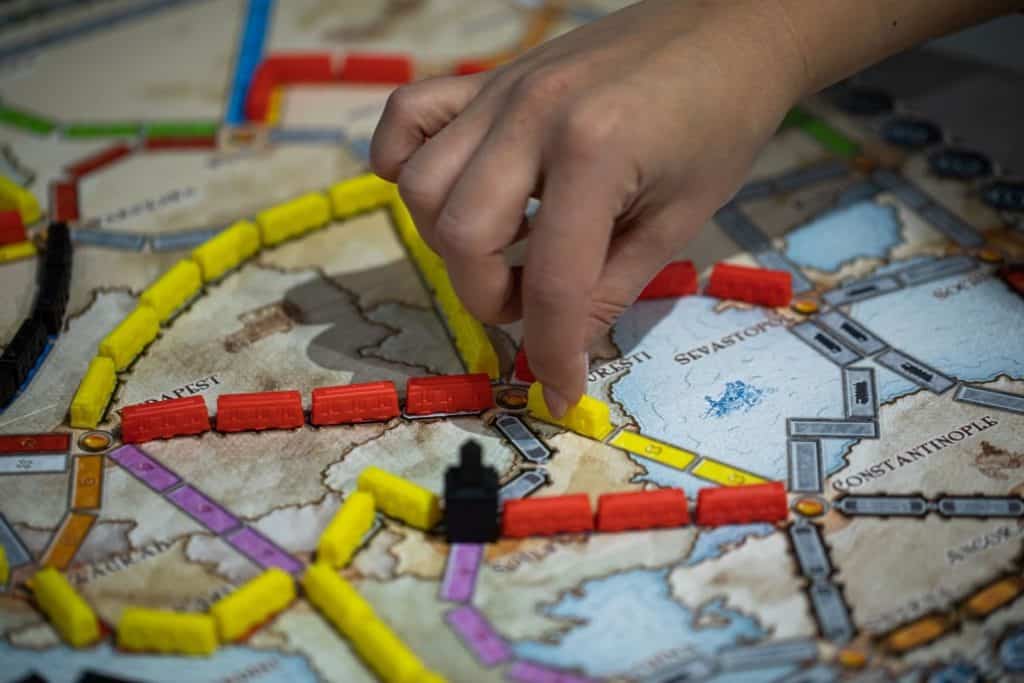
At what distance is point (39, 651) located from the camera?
2096mm

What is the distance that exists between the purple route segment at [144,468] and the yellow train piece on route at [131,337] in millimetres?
267

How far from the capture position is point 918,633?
2.09 metres

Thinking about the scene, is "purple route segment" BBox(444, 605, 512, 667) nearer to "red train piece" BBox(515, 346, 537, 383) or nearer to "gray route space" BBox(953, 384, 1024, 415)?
"red train piece" BBox(515, 346, 537, 383)

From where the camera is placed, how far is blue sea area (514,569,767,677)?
6.81 ft

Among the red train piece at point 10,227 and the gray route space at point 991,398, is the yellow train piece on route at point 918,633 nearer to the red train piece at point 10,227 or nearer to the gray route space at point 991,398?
the gray route space at point 991,398

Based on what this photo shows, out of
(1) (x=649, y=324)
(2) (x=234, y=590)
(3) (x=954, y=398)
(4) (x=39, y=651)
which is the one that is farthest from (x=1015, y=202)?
(4) (x=39, y=651)

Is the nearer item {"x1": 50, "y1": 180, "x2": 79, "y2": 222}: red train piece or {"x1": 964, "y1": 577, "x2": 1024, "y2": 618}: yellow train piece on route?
{"x1": 964, "y1": 577, "x2": 1024, "y2": 618}: yellow train piece on route

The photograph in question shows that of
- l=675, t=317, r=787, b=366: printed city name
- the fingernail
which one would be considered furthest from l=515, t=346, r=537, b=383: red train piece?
l=675, t=317, r=787, b=366: printed city name

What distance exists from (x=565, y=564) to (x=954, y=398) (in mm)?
895

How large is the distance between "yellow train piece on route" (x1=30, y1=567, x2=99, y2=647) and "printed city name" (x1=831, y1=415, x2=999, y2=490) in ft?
4.30

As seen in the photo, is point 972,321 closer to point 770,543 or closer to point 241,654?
point 770,543

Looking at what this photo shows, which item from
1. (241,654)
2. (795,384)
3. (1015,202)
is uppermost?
(1015,202)

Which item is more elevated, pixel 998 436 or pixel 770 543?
pixel 998 436

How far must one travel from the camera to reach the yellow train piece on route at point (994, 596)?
6.98 feet
